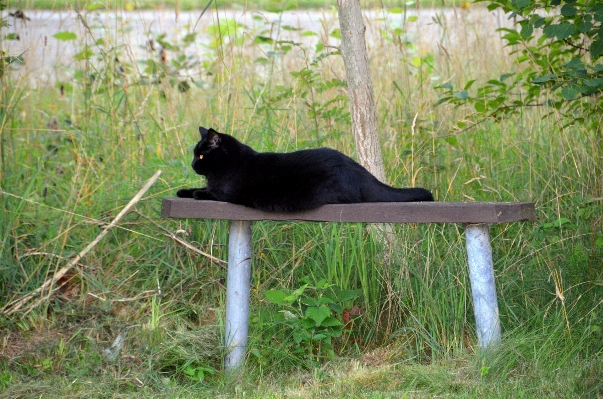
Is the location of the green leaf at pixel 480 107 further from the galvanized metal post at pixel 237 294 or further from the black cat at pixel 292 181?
the galvanized metal post at pixel 237 294

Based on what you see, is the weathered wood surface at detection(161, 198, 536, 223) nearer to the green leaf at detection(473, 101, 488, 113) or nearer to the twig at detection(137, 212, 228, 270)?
the twig at detection(137, 212, 228, 270)

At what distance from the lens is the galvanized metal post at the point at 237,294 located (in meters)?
2.96

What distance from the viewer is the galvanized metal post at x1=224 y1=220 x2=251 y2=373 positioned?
2.96 m

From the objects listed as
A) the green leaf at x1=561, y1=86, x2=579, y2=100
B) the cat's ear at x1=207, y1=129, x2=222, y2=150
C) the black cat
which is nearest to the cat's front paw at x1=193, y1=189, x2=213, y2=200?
the black cat

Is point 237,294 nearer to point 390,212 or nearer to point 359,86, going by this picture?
point 390,212

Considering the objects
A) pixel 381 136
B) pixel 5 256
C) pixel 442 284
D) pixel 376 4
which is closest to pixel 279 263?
pixel 442 284

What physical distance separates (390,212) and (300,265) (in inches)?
37.4

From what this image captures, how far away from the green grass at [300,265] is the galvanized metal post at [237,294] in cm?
6

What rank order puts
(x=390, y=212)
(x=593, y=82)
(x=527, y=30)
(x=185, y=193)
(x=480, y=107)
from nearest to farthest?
(x=390, y=212) < (x=593, y=82) < (x=527, y=30) < (x=185, y=193) < (x=480, y=107)

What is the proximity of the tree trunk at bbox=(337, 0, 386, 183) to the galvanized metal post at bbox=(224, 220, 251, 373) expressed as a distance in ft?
2.57

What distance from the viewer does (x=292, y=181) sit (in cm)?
285

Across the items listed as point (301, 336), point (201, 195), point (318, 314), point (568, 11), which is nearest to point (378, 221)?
point (318, 314)

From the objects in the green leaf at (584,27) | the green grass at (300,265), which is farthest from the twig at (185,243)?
the green leaf at (584,27)

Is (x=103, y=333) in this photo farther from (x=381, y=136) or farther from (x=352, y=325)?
(x=381, y=136)
